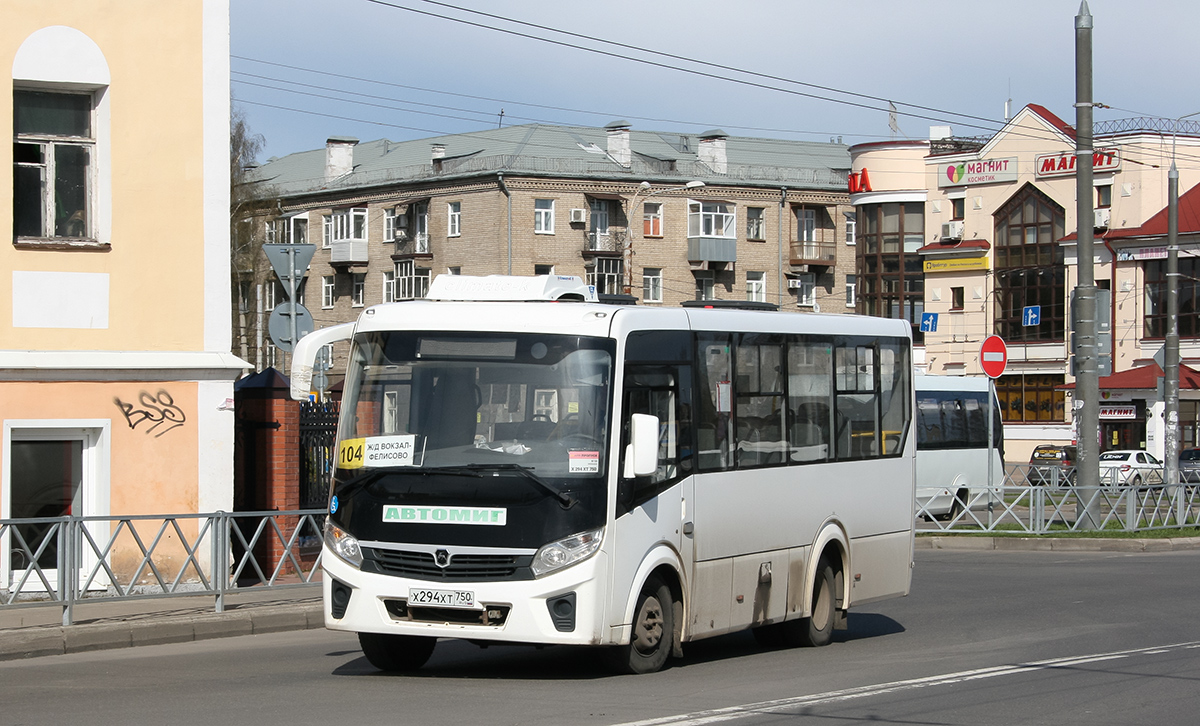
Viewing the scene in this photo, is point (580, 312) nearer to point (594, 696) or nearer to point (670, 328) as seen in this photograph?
point (670, 328)

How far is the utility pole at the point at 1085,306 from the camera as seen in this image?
23.3m

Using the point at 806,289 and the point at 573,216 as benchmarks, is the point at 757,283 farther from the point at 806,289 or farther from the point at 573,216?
the point at 573,216

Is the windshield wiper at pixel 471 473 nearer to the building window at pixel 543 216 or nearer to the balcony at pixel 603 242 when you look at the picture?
the building window at pixel 543 216

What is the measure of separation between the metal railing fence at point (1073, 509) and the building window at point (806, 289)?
55156 mm

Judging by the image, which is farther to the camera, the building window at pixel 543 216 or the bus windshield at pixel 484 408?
the building window at pixel 543 216

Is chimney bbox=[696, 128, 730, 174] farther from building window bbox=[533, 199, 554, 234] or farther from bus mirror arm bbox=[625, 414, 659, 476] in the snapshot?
bus mirror arm bbox=[625, 414, 659, 476]

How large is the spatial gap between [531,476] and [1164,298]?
48245mm

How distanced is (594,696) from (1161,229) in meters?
48.6

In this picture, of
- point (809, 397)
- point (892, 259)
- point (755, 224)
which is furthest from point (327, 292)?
point (809, 397)

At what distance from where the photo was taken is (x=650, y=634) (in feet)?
33.1

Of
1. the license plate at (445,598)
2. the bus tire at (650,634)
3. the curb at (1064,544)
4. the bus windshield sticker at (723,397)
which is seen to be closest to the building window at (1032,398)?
the curb at (1064,544)

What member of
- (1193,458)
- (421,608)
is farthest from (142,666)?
(1193,458)

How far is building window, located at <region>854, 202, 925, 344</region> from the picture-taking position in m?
64.6

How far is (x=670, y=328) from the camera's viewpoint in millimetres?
10539
